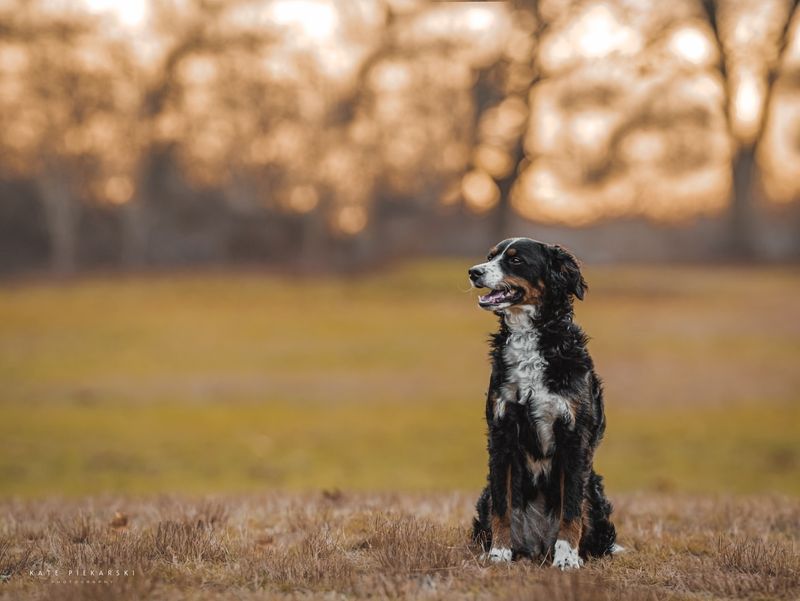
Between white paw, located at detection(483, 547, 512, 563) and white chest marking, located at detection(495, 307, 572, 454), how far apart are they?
1.96 ft

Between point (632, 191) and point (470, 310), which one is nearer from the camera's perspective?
point (470, 310)

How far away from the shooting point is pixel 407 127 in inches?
1529

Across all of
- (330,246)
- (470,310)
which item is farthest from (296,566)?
Result: (330,246)

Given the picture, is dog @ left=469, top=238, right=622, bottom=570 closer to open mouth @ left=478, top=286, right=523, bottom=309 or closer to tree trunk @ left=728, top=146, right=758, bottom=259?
open mouth @ left=478, top=286, right=523, bottom=309

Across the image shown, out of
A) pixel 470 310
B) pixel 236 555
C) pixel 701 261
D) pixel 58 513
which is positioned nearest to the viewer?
pixel 236 555

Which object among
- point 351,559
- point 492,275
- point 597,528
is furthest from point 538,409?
point 351,559

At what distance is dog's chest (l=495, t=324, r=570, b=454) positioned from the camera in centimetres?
489

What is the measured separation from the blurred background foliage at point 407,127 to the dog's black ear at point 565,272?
32115mm

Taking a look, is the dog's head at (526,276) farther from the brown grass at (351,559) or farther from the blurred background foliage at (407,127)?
the blurred background foliage at (407,127)

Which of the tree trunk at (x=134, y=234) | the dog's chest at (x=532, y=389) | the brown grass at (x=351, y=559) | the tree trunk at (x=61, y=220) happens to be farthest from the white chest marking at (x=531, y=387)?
the tree trunk at (x=134, y=234)

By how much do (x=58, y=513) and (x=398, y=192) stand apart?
35.8 meters

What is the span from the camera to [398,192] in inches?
1657

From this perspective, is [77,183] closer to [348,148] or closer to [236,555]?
[348,148]

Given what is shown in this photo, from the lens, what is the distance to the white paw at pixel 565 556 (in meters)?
4.84
